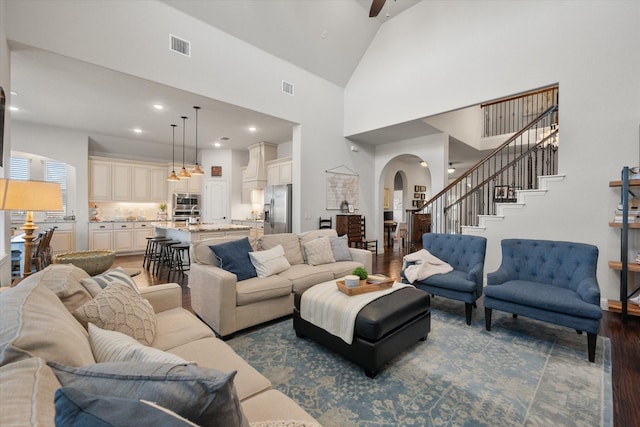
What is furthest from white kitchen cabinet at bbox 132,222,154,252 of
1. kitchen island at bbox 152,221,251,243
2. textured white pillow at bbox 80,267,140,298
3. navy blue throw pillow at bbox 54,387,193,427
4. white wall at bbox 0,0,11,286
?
navy blue throw pillow at bbox 54,387,193,427

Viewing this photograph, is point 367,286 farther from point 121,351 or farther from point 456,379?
point 121,351

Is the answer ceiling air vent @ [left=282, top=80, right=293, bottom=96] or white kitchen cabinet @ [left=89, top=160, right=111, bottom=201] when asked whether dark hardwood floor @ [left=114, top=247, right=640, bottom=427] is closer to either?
ceiling air vent @ [left=282, top=80, right=293, bottom=96]

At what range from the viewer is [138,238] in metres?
7.69

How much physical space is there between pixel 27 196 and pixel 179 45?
3.30m

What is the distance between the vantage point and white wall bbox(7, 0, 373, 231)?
329cm

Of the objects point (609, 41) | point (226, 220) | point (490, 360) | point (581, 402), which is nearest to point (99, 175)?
point (226, 220)

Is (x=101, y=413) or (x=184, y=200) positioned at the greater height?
(x=184, y=200)

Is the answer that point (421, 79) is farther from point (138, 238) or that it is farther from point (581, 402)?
point (138, 238)

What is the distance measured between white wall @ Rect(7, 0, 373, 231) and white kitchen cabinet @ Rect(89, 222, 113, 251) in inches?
193

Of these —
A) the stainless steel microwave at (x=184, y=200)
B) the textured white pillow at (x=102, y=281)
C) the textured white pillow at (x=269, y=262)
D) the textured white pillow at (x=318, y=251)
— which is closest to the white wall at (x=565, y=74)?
the textured white pillow at (x=318, y=251)

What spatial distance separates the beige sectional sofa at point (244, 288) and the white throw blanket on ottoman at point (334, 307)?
0.54 meters

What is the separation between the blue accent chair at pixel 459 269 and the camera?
307 centimetres

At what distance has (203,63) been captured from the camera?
4.42m

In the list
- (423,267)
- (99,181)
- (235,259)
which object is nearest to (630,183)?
(423,267)
